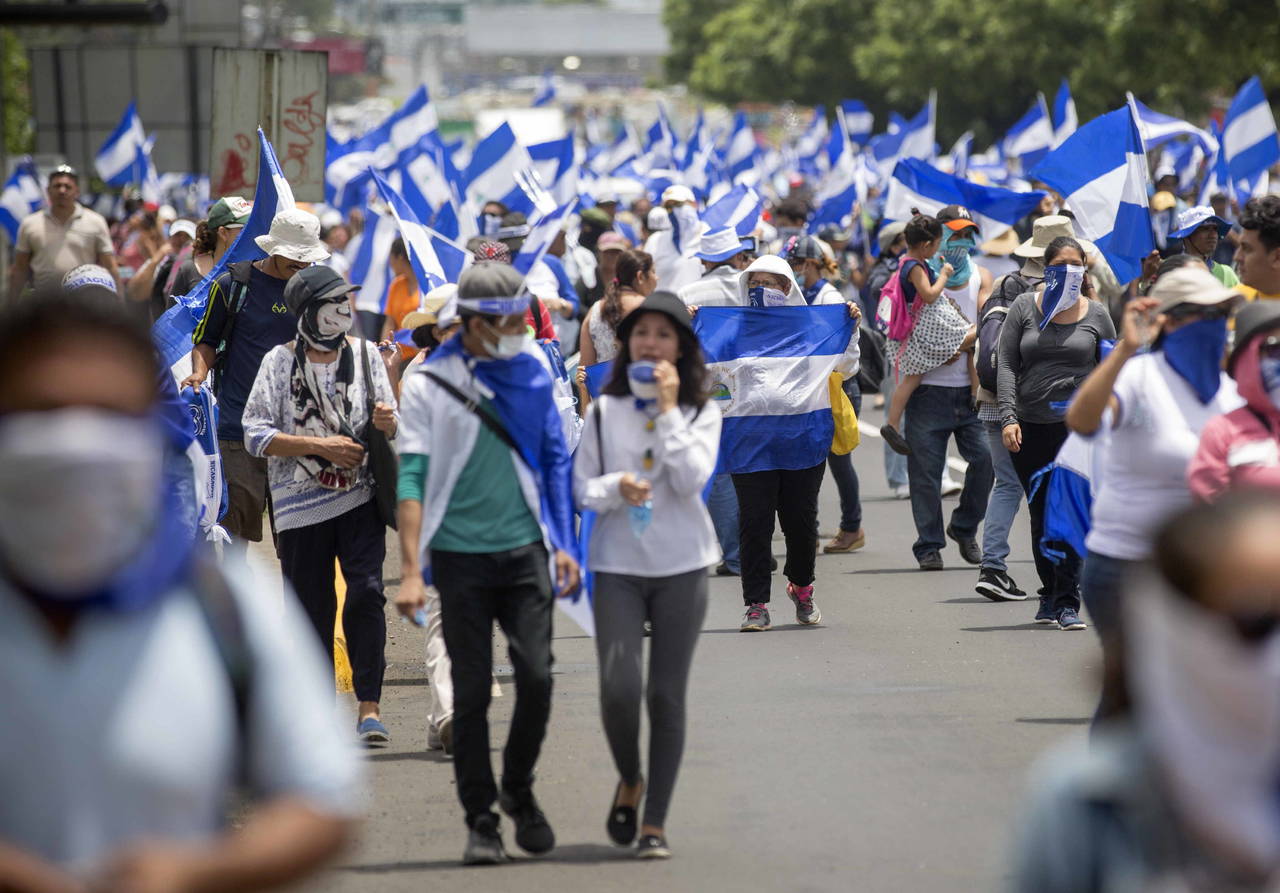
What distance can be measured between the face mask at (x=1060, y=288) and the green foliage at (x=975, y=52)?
2523 centimetres

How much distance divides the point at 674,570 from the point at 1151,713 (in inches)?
136

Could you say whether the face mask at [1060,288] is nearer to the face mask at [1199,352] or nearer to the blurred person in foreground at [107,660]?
the face mask at [1199,352]

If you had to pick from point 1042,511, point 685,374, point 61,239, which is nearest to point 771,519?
point 1042,511

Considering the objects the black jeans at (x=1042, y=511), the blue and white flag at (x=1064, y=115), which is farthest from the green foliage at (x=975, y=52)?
the black jeans at (x=1042, y=511)

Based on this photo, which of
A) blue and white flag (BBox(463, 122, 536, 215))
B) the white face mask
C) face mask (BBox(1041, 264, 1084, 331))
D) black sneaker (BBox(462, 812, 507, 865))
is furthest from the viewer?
blue and white flag (BBox(463, 122, 536, 215))

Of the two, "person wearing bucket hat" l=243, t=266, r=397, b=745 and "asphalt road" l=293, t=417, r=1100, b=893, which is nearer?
"asphalt road" l=293, t=417, r=1100, b=893

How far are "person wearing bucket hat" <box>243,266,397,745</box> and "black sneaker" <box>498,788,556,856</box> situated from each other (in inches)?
61.4

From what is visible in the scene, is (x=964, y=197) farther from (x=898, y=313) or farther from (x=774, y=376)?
(x=774, y=376)

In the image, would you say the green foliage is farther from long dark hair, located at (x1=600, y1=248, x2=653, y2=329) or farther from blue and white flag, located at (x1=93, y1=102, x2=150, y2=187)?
long dark hair, located at (x1=600, y1=248, x2=653, y2=329)

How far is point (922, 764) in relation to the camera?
7.04 meters

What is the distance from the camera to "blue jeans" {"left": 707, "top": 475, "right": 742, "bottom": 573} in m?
10.9

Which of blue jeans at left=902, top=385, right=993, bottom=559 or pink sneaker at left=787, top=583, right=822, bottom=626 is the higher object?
blue jeans at left=902, top=385, right=993, bottom=559

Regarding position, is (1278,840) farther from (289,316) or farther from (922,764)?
(289,316)

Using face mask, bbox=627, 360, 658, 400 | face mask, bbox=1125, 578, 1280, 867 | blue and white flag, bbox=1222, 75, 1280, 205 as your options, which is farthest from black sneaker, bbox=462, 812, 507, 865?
blue and white flag, bbox=1222, 75, 1280, 205
